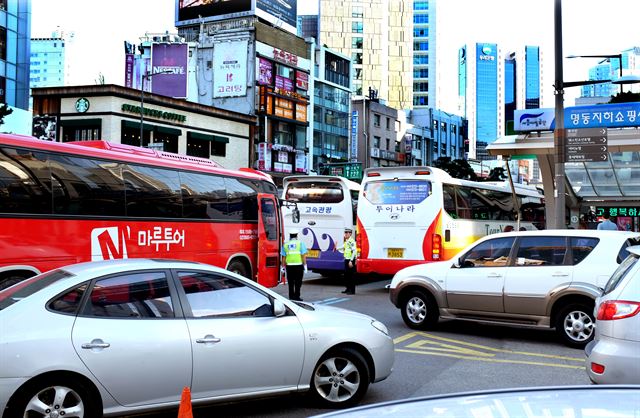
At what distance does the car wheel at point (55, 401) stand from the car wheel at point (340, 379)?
1.94 metres

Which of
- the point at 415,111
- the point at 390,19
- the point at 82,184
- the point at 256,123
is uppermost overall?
the point at 390,19

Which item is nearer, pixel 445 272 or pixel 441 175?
pixel 445 272

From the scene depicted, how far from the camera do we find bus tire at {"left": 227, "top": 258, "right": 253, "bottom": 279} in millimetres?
13715

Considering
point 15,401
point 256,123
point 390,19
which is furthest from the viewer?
point 390,19

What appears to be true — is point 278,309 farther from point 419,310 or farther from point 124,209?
point 124,209

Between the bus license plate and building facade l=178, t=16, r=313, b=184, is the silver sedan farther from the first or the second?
building facade l=178, t=16, r=313, b=184

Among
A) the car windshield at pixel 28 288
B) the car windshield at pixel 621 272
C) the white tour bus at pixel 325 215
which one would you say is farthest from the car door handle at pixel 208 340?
the white tour bus at pixel 325 215

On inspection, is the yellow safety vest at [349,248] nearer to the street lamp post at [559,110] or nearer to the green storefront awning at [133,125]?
the street lamp post at [559,110]

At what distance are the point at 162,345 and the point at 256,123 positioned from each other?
50.2 meters

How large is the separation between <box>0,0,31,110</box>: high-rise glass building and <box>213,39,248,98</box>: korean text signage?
54.5ft

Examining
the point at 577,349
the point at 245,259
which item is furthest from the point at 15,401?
the point at 245,259

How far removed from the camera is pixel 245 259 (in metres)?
14.2

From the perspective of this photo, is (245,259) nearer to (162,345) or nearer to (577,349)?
(577,349)

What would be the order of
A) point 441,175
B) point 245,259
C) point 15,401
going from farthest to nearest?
point 441,175, point 245,259, point 15,401
